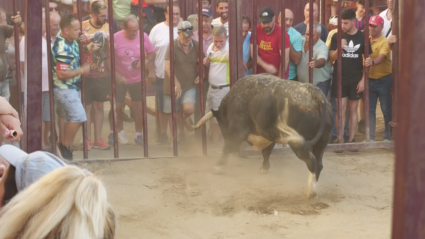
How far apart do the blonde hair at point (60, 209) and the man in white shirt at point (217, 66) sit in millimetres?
5473

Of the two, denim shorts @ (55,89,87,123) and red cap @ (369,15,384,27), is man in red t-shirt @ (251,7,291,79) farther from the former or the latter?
denim shorts @ (55,89,87,123)

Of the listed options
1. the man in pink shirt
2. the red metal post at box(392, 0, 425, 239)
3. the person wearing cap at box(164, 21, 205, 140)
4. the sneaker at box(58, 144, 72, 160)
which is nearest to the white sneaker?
the man in pink shirt

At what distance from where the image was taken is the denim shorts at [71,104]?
6363 millimetres

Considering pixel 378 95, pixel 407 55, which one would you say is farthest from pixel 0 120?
pixel 378 95

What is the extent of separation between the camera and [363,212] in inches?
205

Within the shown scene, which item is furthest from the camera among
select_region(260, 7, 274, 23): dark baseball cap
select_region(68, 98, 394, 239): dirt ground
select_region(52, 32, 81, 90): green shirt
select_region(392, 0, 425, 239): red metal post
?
select_region(260, 7, 274, 23): dark baseball cap

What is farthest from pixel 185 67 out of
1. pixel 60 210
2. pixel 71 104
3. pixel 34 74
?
pixel 60 210

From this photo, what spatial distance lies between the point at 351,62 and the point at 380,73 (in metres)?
0.47

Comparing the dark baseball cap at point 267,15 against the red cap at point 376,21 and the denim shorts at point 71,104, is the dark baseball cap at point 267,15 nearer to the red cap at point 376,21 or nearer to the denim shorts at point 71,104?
the red cap at point 376,21

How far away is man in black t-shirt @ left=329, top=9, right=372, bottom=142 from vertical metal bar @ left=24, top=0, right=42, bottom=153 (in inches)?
146

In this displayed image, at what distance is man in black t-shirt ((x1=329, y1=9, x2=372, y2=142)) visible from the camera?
279 inches

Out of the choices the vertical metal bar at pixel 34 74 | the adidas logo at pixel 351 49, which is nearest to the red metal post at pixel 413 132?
the vertical metal bar at pixel 34 74

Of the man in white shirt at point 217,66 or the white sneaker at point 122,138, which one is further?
the white sneaker at point 122,138

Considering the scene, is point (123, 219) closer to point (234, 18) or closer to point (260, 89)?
point (260, 89)
